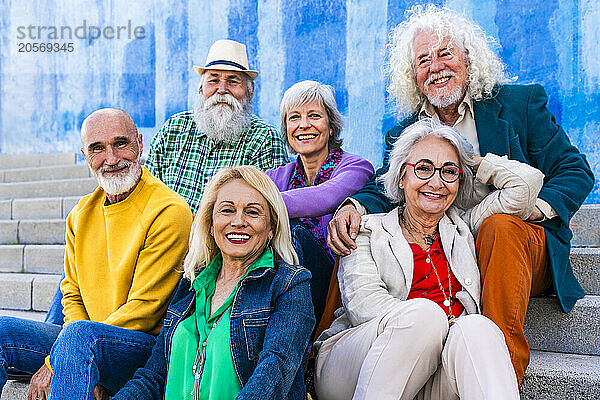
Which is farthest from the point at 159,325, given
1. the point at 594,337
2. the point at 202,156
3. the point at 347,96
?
the point at 347,96

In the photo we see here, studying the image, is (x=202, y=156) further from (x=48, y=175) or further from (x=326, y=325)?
(x=48, y=175)

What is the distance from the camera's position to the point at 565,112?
4.04 m

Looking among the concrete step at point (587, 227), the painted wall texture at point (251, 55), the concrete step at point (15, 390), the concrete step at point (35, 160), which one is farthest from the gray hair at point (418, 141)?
the concrete step at point (35, 160)

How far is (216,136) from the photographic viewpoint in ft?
11.1

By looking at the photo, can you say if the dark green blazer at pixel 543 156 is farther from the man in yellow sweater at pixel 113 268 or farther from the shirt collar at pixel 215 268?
the man in yellow sweater at pixel 113 268

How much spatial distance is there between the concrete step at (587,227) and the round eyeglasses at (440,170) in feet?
4.29

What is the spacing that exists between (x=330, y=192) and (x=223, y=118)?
A: 1.02 meters

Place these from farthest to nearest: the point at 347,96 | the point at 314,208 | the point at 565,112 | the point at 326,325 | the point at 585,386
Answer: the point at 347,96 < the point at 565,112 < the point at 314,208 < the point at 326,325 < the point at 585,386

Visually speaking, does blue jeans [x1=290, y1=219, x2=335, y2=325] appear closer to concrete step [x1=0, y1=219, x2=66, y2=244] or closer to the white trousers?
the white trousers

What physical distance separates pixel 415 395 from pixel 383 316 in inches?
10.5

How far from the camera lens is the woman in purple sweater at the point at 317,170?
8.25 feet

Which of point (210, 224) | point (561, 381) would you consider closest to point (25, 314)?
point (210, 224)

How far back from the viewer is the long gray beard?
335 cm

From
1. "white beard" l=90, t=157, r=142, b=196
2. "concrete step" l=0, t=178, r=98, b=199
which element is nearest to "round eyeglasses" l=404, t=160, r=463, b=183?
"white beard" l=90, t=157, r=142, b=196
